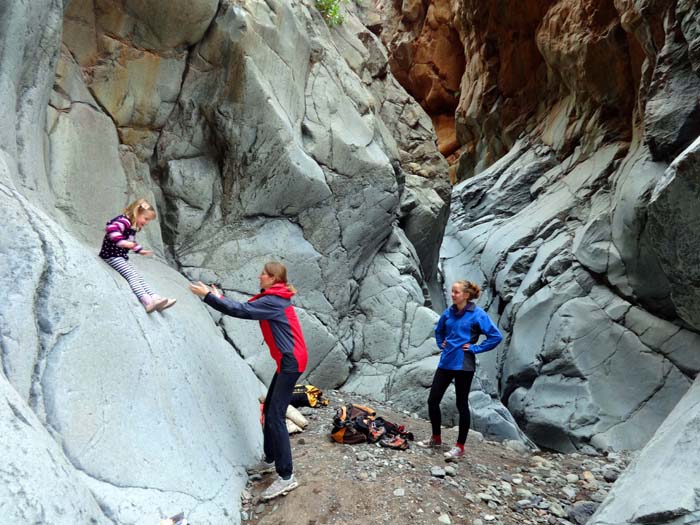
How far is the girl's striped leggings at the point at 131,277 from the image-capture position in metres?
5.12

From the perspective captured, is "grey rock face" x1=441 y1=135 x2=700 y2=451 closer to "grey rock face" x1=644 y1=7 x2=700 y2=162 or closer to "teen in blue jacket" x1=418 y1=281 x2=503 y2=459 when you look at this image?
"grey rock face" x1=644 y1=7 x2=700 y2=162

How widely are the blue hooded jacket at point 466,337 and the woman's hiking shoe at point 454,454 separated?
3.38ft

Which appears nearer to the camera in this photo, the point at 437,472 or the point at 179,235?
the point at 437,472

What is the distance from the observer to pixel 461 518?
16.1ft

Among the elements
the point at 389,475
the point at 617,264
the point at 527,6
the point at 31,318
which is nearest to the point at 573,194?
the point at 617,264

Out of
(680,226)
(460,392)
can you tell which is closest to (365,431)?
(460,392)

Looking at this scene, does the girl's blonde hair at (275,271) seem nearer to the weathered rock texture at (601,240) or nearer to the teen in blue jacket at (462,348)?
the teen in blue jacket at (462,348)

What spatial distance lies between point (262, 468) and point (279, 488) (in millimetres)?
745

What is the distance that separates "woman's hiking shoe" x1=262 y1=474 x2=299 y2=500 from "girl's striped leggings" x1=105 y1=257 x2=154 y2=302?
2244 millimetres

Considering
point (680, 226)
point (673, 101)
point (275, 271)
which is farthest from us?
point (673, 101)

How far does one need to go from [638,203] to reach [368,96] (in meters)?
7.07

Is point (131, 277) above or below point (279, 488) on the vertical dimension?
above

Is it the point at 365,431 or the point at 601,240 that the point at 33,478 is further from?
the point at 601,240

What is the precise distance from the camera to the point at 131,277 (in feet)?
17.1
